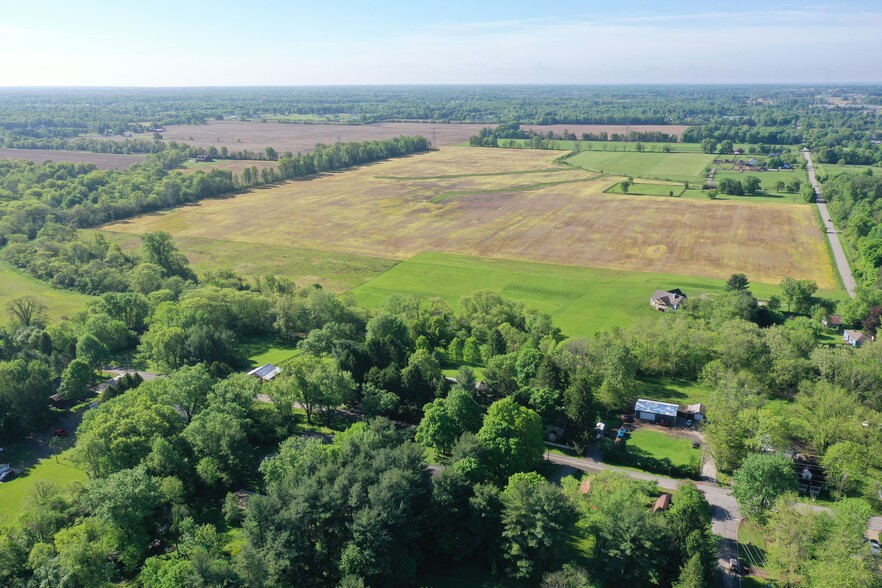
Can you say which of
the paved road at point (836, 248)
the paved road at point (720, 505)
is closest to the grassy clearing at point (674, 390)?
the paved road at point (720, 505)

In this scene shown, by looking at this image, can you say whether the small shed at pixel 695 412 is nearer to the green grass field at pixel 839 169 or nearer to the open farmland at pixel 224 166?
the green grass field at pixel 839 169

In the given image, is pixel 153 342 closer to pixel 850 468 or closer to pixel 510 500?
pixel 510 500

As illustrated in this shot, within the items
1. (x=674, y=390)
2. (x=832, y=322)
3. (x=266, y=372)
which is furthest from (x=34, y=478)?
(x=832, y=322)

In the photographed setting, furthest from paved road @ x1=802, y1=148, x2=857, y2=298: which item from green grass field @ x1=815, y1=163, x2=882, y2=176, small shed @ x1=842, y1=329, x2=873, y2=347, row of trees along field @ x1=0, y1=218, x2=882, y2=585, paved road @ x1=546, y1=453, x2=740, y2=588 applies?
paved road @ x1=546, y1=453, x2=740, y2=588

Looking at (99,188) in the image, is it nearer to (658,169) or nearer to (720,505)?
(720,505)

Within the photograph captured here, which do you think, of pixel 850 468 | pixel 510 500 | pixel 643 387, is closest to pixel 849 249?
pixel 643 387

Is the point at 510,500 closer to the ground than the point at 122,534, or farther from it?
farther from it
